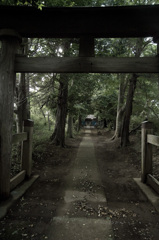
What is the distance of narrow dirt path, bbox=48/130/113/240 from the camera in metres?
2.51

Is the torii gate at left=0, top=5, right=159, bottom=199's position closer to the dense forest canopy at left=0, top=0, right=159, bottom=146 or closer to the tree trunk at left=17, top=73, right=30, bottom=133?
the dense forest canopy at left=0, top=0, right=159, bottom=146

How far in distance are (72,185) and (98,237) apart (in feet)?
7.07

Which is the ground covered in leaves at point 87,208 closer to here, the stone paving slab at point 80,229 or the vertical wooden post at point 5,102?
the stone paving slab at point 80,229

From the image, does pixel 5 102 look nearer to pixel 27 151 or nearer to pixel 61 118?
pixel 27 151

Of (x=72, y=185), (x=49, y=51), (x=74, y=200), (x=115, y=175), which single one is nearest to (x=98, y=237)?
(x=74, y=200)

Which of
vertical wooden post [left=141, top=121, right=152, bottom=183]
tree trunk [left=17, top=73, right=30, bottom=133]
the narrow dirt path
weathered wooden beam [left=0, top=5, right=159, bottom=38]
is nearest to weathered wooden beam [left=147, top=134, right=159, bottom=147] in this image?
vertical wooden post [left=141, top=121, right=152, bottom=183]

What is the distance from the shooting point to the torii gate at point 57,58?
11.0ft

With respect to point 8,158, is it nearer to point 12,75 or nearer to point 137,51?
point 12,75

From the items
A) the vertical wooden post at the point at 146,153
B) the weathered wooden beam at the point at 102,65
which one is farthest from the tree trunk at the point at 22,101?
the vertical wooden post at the point at 146,153

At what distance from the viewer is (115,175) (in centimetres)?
567

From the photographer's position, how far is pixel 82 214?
122 inches

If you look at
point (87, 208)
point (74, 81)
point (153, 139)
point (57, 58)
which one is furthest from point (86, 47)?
point (74, 81)

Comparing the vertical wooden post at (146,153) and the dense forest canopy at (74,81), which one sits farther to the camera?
the dense forest canopy at (74,81)

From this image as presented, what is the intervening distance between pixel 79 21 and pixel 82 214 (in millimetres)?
4030
